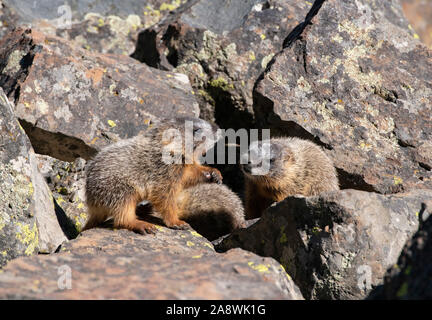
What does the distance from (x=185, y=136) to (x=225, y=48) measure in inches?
104

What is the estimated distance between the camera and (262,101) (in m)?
8.06

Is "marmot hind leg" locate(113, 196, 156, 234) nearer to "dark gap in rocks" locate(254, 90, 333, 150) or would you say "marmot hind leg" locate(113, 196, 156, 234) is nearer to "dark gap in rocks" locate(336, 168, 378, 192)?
"dark gap in rocks" locate(254, 90, 333, 150)

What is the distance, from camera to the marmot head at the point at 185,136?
23.1 ft

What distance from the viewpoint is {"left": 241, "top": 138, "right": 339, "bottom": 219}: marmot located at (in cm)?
759

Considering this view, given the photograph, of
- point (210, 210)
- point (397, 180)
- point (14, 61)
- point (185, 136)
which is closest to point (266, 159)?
point (210, 210)

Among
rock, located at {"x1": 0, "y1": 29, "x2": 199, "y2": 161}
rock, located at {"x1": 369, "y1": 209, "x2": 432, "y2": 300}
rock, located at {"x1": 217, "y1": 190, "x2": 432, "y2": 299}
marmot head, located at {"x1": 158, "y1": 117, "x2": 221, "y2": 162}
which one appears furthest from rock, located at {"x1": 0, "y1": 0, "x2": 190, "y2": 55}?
rock, located at {"x1": 369, "y1": 209, "x2": 432, "y2": 300}

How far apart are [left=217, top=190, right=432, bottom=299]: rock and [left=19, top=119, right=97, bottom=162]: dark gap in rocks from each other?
11.5 ft

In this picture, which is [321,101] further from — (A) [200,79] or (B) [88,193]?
(B) [88,193]

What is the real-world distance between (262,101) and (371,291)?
12.7 ft

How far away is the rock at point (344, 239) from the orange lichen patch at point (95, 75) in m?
3.95
